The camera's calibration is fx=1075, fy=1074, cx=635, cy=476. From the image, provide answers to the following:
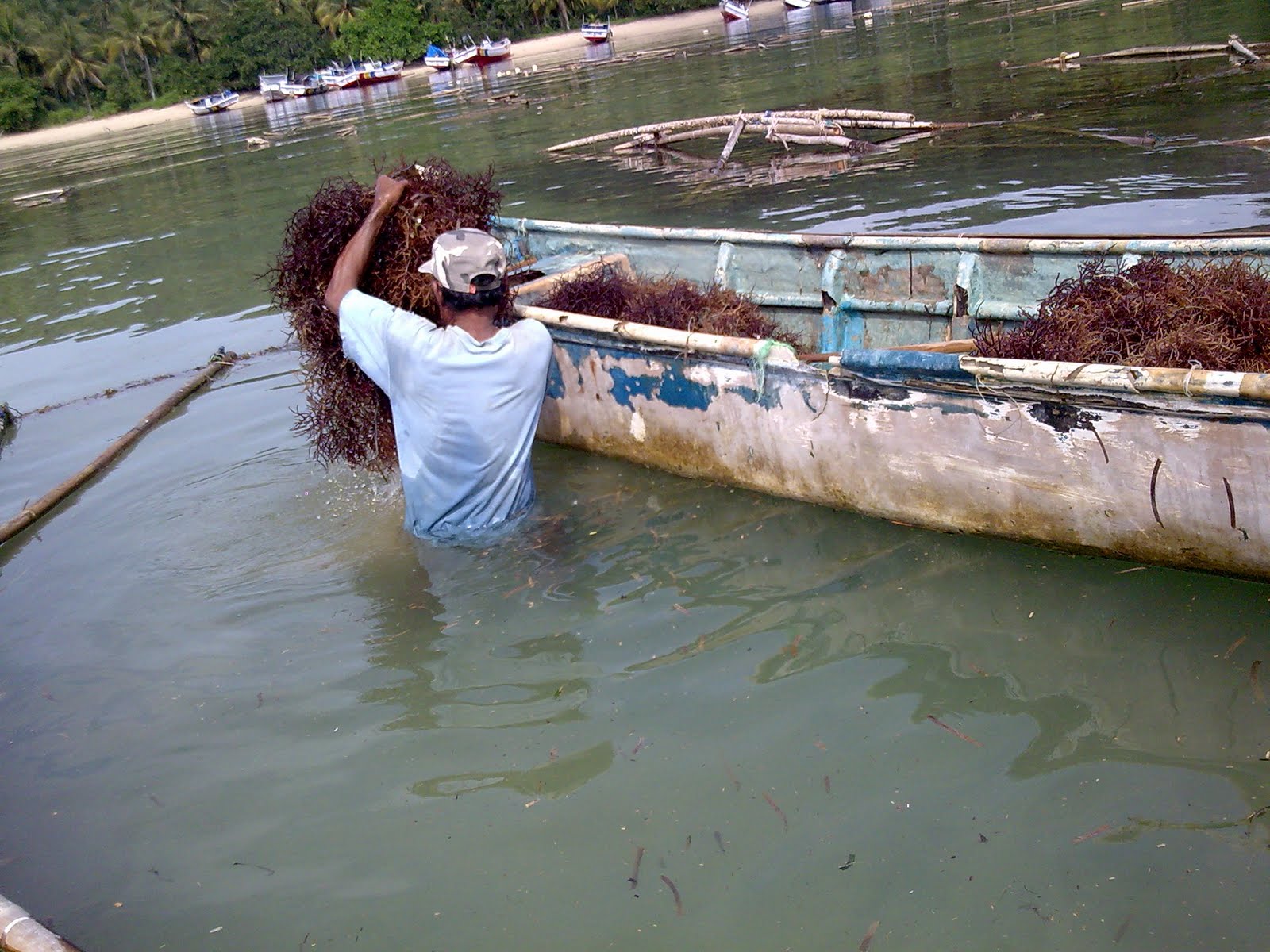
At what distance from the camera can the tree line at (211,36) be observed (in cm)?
6269

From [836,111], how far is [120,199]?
51.2ft

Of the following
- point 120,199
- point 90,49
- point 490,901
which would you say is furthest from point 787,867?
point 90,49

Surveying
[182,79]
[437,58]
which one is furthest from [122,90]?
[437,58]

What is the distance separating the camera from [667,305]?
5.71m

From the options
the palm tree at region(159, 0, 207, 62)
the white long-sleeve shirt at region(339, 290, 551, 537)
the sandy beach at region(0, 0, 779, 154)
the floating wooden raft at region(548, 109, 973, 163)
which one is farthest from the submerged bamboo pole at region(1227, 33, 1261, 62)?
the palm tree at region(159, 0, 207, 62)

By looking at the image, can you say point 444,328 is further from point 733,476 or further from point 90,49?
point 90,49

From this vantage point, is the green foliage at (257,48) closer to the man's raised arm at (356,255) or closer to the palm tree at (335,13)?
the palm tree at (335,13)

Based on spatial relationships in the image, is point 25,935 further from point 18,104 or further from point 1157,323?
point 18,104

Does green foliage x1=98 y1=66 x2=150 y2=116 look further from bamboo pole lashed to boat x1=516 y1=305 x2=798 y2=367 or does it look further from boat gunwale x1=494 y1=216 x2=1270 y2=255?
bamboo pole lashed to boat x1=516 y1=305 x2=798 y2=367

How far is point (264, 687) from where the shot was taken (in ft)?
14.0

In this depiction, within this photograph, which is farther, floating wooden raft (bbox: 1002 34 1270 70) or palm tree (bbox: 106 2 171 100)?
palm tree (bbox: 106 2 171 100)

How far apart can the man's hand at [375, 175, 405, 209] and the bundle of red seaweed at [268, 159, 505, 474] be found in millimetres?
90

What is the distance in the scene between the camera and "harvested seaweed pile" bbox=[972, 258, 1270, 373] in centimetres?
395

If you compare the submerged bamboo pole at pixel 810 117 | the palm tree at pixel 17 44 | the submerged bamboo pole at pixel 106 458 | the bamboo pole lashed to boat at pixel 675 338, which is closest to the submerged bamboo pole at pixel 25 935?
the bamboo pole lashed to boat at pixel 675 338
